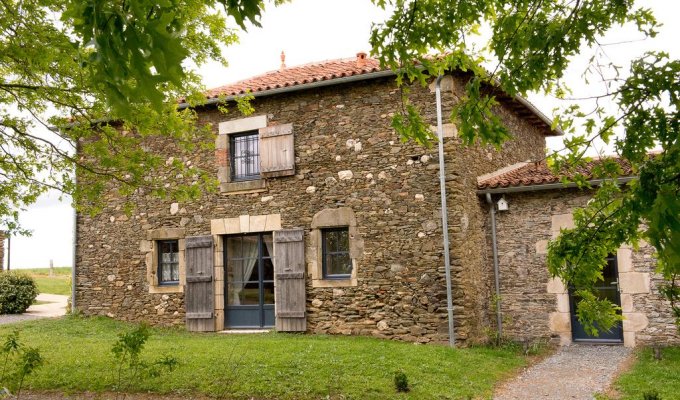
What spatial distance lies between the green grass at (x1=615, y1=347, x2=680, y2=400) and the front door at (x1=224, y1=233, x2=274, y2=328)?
595cm

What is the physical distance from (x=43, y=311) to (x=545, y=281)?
42.1ft

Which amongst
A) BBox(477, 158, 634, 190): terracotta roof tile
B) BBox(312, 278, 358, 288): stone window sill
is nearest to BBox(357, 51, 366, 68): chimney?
BBox(477, 158, 634, 190): terracotta roof tile

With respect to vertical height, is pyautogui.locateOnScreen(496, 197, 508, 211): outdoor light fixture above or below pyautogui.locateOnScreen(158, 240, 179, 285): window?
above

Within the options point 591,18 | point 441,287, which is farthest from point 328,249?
point 591,18

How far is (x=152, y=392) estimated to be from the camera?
255 inches

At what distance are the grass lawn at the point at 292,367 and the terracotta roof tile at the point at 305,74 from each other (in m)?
4.06

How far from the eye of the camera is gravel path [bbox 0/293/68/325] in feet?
44.7

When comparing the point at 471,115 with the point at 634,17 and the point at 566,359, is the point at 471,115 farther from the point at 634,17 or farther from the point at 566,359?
the point at 566,359

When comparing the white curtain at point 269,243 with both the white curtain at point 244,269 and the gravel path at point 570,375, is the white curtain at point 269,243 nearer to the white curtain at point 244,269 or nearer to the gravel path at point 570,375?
the white curtain at point 244,269

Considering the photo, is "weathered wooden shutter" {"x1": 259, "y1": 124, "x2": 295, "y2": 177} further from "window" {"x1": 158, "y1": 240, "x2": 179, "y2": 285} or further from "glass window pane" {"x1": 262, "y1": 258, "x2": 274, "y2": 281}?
"window" {"x1": 158, "y1": 240, "x2": 179, "y2": 285}

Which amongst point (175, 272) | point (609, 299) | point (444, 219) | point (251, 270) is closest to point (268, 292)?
point (251, 270)

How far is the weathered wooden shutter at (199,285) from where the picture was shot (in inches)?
419

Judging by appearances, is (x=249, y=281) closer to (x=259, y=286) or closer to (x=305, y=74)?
(x=259, y=286)

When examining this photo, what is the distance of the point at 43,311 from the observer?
15.3 m
